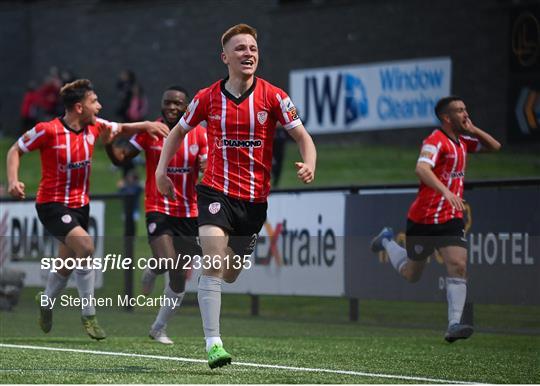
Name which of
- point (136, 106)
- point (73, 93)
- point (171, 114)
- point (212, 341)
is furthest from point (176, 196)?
point (136, 106)

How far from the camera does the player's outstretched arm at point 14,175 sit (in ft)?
38.5

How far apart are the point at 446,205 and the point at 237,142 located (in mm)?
3885

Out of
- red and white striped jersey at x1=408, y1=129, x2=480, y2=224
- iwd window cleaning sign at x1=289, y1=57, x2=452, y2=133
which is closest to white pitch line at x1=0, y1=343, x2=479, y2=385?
red and white striped jersey at x1=408, y1=129, x2=480, y2=224

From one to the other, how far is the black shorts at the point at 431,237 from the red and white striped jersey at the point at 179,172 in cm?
223

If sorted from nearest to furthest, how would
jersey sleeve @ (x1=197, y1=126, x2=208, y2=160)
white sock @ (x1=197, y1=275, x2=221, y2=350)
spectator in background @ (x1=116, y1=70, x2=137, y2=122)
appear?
white sock @ (x1=197, y1=275, x2=221, y2=350) → jersey sleeve @ (x1=197, y1=126, x2=208, y2=160) → spectator in background @ (x1=116, y1=70, x2=137, y2=122)

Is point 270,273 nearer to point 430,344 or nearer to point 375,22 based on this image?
point 430,344

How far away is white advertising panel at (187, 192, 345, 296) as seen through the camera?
16.1 meters

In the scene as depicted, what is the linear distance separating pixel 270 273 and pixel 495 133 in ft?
40.4

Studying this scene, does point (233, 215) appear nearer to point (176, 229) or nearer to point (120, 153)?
point (176, 229)

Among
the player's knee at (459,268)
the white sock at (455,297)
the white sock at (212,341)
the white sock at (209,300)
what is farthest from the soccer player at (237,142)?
the player's knee at (459,268)

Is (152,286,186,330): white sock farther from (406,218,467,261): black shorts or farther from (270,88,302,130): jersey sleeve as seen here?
(270,88,302,130): jersey sleeve

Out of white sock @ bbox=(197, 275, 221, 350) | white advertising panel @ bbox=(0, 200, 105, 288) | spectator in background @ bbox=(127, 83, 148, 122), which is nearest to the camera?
white sock @ bbox=(197, 275, 221, 350)

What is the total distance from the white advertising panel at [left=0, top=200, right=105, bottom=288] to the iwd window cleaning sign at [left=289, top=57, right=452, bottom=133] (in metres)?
11.9

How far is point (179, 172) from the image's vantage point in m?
12.7
